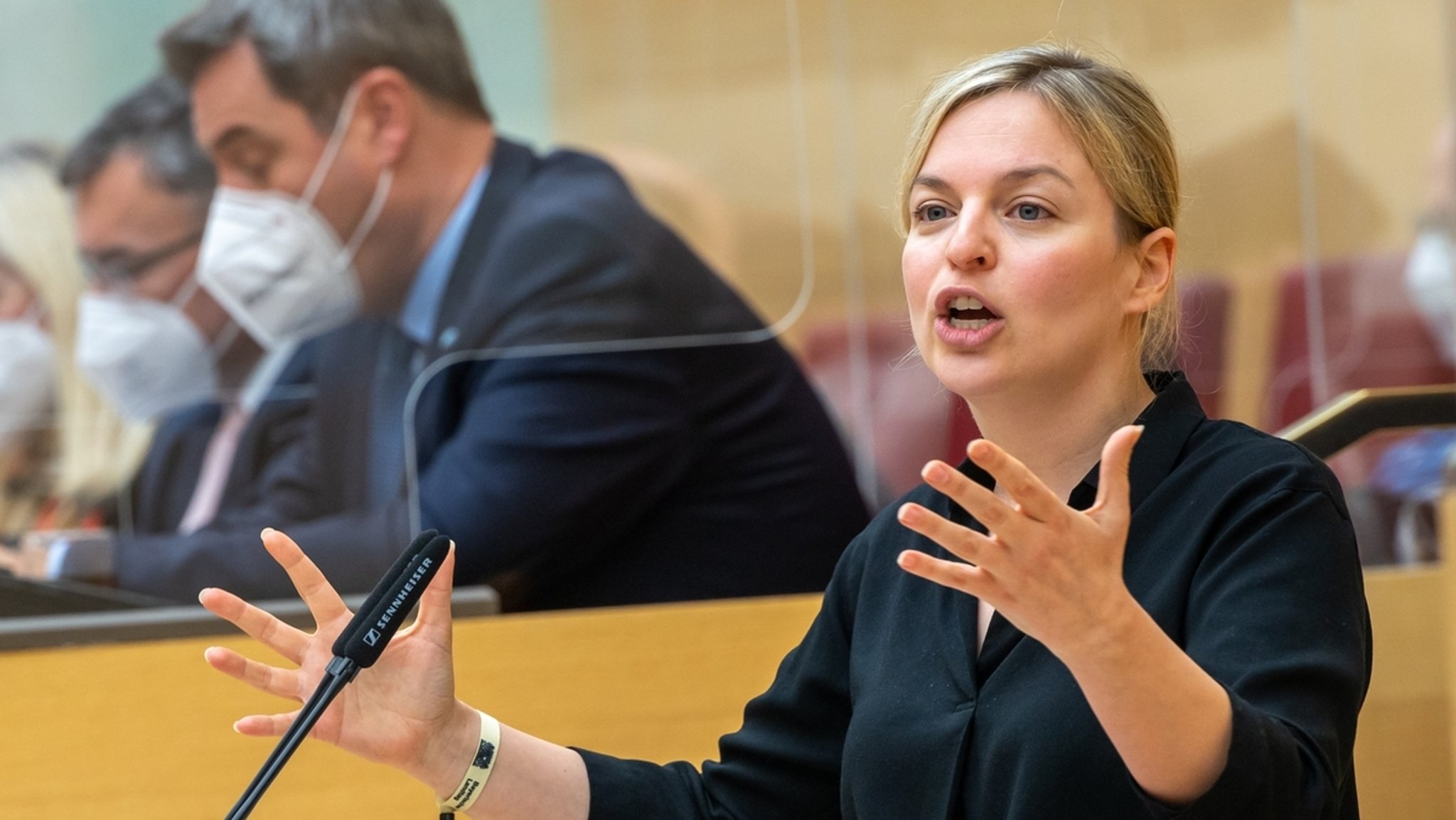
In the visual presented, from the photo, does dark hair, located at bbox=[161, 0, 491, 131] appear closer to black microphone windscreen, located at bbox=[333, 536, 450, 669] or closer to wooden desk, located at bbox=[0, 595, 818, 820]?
wooden desk, located at bbox=[0, 595, 818, 820]

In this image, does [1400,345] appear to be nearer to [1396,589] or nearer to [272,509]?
[1396,589]

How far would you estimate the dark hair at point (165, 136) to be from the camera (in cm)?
297

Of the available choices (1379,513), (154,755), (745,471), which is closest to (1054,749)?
(154,755)

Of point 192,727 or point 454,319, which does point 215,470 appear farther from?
point 192,727

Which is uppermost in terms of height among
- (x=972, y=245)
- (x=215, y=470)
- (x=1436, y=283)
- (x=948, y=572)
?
(x=972, y=245)

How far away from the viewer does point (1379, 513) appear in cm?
297

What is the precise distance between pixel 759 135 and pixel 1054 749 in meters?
2.09

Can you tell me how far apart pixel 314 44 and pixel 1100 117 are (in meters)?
2.07

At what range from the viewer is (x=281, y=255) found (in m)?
2.98

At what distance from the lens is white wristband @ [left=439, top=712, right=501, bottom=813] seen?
4.01ft

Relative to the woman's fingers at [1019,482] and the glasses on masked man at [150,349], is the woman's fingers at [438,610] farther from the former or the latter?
the glasses on masked man at [150,349]

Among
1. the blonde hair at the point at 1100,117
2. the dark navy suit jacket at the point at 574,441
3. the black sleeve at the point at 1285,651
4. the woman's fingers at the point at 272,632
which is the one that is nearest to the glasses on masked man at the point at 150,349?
the dark navy suit jacket at the point at 574,441

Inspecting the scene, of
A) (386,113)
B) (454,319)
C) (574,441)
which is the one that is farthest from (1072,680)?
(386,113)

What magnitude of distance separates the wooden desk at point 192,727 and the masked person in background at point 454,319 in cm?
53
